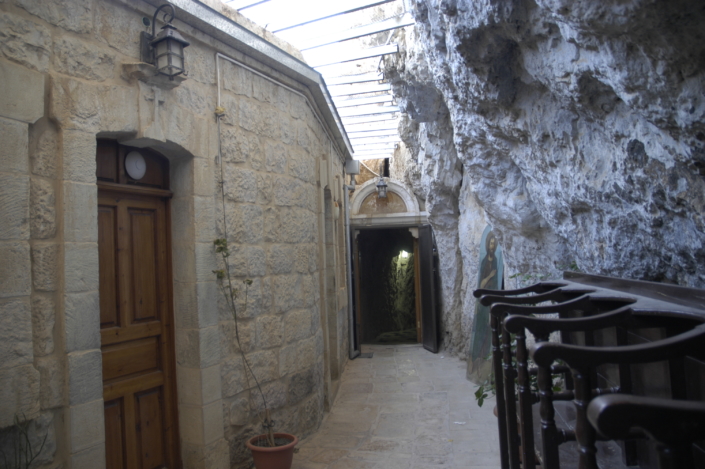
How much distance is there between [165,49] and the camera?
269cm

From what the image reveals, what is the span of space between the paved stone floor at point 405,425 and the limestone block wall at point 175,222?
331mm

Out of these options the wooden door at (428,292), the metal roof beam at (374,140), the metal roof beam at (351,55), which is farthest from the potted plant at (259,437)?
the metal roof beam at (374,140)

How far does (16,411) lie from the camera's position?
204 cm

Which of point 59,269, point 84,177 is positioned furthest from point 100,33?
point 59,269

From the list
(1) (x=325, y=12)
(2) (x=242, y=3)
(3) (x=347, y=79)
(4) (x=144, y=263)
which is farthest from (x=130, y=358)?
(3) (x=347, y=79)

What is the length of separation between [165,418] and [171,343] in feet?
1.58

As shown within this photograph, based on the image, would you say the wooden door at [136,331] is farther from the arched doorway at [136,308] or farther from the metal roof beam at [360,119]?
the metal roof beam at [360,119]

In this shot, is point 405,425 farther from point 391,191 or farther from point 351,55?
point 391,191

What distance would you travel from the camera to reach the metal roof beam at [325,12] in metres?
3.62

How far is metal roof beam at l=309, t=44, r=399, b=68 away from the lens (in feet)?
14.8

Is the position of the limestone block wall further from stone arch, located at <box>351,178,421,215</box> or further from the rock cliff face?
stone arch, located at <box>351,178,421,215</box>

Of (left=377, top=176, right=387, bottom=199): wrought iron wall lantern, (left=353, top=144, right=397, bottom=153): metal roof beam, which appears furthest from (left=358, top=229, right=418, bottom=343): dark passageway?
(left=353, top=144, right=397, bottom=153): metal roof beam

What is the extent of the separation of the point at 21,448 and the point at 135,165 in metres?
1.64

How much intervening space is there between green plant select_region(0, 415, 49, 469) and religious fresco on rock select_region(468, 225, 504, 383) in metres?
4.38
